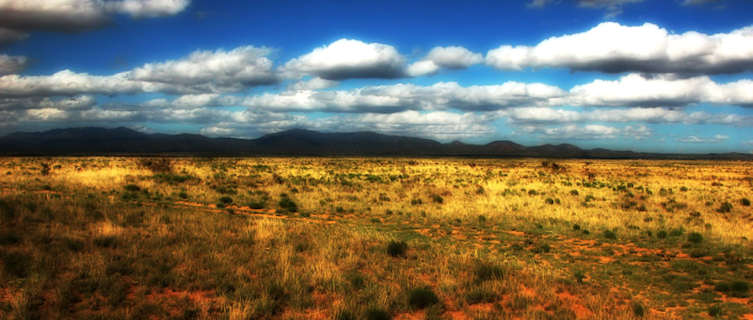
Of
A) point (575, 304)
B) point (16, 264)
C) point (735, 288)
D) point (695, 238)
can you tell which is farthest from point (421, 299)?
point (695, 238)

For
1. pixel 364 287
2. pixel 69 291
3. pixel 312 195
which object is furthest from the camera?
pixel 312 195

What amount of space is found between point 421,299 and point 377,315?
3.65 feet

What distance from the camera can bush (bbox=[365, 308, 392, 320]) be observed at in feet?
22.8

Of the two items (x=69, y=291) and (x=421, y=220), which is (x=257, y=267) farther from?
(x=421, y=220)

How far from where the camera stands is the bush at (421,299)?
25.0 feet

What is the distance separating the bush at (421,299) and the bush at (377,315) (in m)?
0.69

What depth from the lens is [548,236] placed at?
50.6 feet

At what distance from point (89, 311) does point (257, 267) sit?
3.27 metres

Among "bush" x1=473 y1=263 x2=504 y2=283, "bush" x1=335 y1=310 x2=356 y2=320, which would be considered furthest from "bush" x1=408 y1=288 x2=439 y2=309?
"bush" x1=473 y1=263 x2=504 y2=283

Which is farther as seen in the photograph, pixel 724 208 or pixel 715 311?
pixel 724 208

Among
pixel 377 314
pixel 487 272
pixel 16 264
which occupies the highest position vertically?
pixel 16 264

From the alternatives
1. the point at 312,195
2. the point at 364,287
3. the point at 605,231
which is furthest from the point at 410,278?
the point at 312,195

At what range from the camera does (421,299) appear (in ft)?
25.2

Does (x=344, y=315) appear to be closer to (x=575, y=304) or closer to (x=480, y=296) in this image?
(x=480, y=296)
